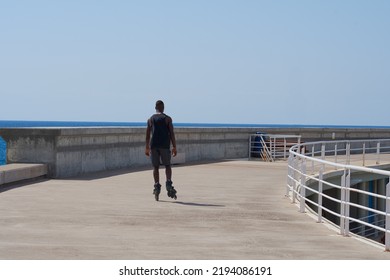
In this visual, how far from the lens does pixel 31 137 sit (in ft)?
66.3

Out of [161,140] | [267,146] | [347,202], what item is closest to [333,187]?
[161,140]

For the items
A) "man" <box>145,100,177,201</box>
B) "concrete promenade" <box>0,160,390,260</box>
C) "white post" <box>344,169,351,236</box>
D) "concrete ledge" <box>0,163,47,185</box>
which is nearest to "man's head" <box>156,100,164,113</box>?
"man" <box>145,100,177,201</box>

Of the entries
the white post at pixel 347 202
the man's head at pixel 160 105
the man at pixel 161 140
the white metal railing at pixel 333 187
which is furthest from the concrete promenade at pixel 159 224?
the man's head at pixel 160 105

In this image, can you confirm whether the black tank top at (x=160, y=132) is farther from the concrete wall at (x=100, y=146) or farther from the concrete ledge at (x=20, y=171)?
the concrete wall at (x=100, y=146)

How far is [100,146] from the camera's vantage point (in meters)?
23.0

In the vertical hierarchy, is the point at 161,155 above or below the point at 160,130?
below

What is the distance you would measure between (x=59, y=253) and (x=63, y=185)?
9229 mm

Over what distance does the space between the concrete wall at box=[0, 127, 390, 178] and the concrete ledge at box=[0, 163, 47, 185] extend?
1.71ft

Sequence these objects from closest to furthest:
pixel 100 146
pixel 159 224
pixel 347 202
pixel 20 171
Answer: pixel 347 202 < pixel 159 224 < pixel 20 171 < pixel 100 146

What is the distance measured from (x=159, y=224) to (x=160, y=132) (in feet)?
12.6

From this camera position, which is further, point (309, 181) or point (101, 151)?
point (101, 151)

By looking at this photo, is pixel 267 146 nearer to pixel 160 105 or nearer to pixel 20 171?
pixel 20 171

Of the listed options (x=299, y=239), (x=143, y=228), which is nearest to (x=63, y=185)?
(x=143, y=228)

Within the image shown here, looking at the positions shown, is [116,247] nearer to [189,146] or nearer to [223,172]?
[223,172]
